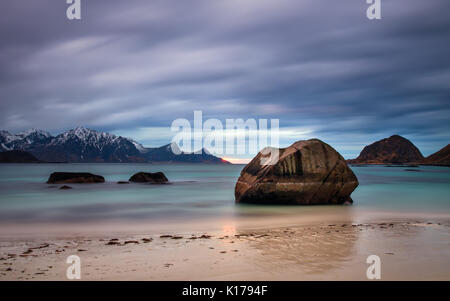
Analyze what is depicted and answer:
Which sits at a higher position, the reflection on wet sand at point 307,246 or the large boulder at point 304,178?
the large boulder at point 304,178

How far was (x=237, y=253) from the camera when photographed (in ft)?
25.8

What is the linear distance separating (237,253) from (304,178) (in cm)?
927

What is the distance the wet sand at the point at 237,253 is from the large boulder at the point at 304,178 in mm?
5072

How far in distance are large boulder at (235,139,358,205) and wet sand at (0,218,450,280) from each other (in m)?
5.07

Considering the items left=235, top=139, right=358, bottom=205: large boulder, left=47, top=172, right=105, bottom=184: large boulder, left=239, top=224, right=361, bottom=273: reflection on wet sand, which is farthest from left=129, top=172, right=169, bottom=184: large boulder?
left=239, top=224, right=361, bottom=273: reflection on wet sand

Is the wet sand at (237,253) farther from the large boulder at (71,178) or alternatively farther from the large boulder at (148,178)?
the large boulder at (148,178)

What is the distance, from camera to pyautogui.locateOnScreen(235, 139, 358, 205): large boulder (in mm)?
16453

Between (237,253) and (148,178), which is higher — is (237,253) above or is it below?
above

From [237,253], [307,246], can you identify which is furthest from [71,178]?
[307,246]

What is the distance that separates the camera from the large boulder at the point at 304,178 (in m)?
16.5

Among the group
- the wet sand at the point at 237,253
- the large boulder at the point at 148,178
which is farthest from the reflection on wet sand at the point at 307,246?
the large boulder at the point at 148,178

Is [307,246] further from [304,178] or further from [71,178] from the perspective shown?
[71,178]
